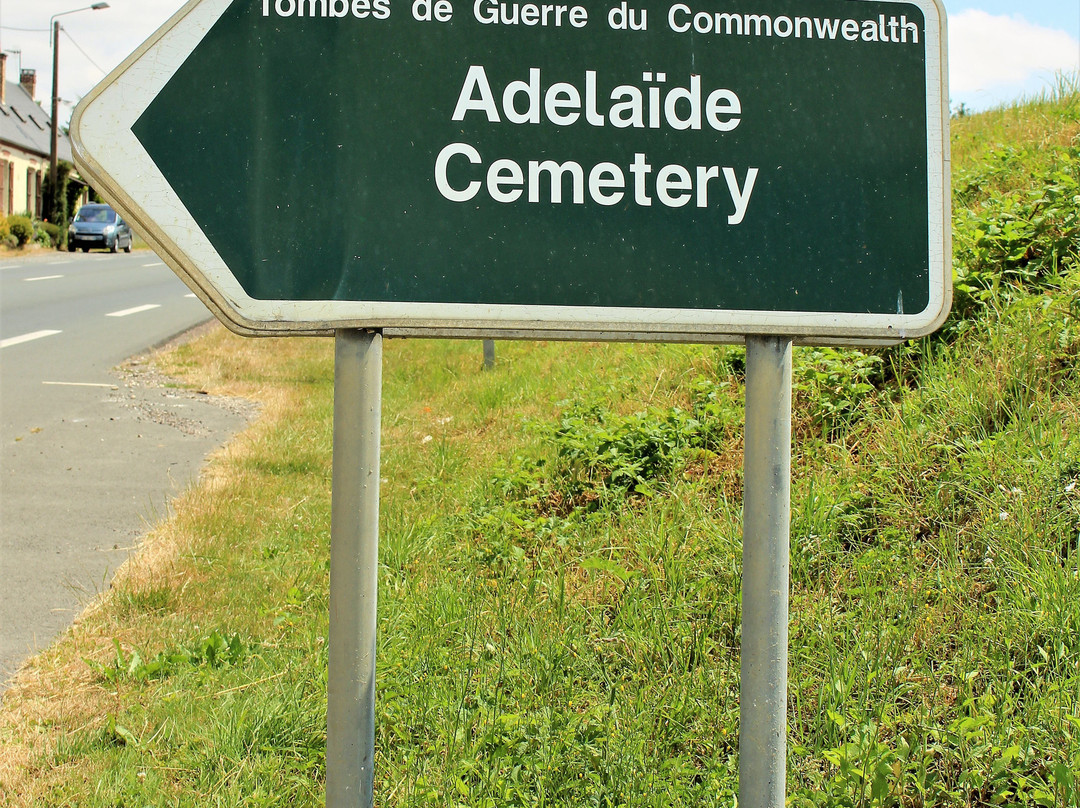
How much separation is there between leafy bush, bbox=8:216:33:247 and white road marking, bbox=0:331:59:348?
2591cm

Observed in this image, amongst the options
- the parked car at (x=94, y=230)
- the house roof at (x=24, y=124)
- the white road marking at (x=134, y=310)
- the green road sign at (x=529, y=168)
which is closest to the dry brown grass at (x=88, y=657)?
the green road sign at (x=529, y=168)

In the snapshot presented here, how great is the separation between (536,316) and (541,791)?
1377mm

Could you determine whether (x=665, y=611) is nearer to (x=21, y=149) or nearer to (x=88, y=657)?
(x=88, y=657)

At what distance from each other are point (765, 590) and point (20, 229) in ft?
128

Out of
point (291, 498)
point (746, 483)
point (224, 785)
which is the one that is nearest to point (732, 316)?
point (746, 483)

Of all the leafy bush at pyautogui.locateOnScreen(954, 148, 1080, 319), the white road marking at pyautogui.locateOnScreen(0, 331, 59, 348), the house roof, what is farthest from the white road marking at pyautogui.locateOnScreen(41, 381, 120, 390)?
the house roof

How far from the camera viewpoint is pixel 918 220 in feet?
4.72

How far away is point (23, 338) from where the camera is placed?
1149cm

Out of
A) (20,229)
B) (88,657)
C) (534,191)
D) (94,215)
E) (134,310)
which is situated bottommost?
(88,657)

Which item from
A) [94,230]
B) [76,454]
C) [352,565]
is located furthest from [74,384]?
[94,230]

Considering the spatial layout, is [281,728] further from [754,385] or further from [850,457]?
[850,457]

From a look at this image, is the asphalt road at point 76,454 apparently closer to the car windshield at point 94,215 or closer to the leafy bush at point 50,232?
the car windshield at point 94,215

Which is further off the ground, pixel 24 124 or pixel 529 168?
pixel 24 124

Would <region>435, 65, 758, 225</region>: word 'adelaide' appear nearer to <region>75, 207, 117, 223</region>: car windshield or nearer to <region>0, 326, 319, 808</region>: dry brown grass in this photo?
<region>0, 326, 319, 808</region>: dry brown grass
